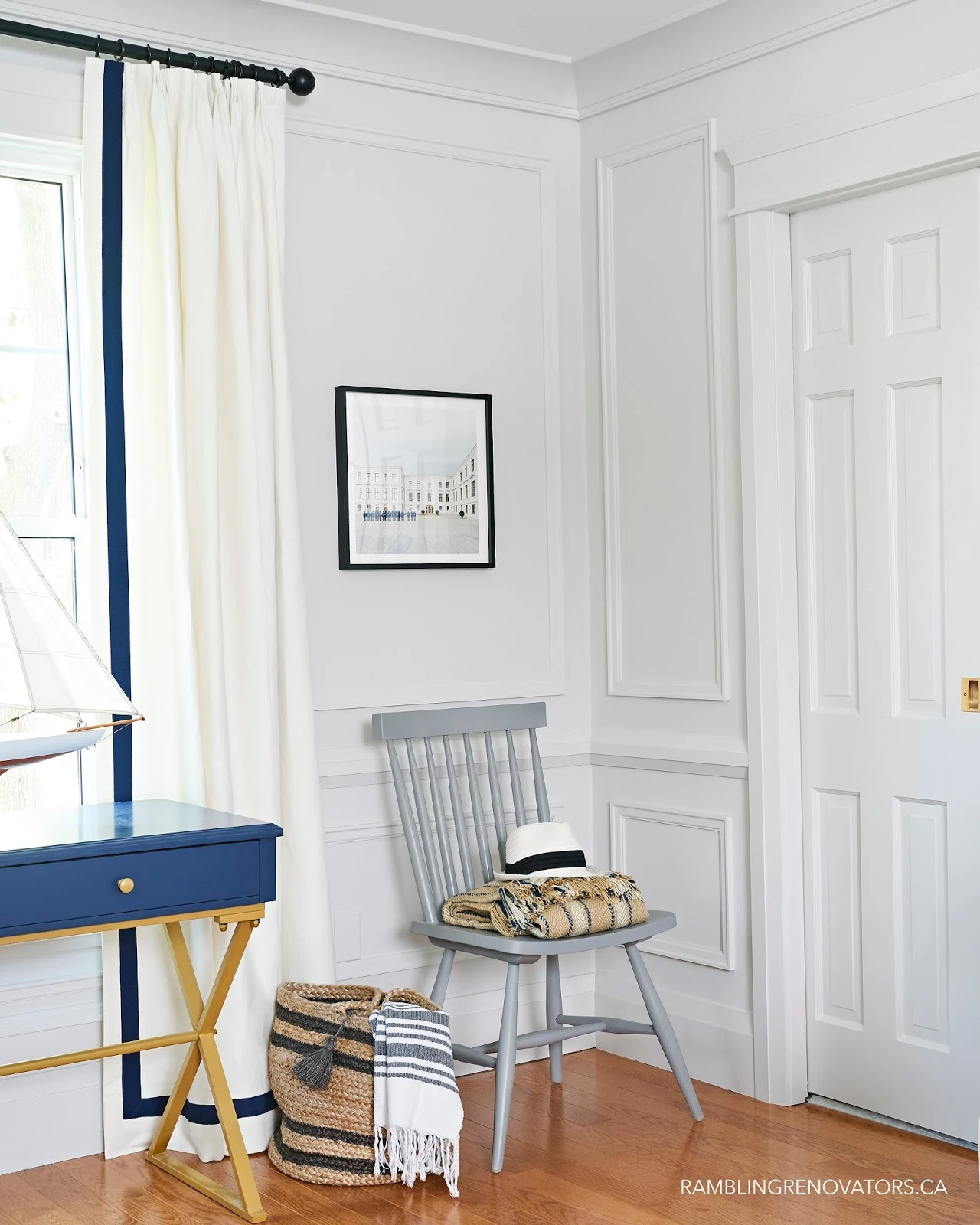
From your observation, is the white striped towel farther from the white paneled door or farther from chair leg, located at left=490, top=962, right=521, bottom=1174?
the white paneled door

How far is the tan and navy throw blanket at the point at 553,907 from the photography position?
3143 millimetres

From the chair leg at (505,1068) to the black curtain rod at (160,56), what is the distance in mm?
2253

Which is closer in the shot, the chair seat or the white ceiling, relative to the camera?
the chair seat

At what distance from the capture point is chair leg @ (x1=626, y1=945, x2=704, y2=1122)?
332cm

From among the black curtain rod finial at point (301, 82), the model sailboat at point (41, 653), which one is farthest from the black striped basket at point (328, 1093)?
the black curtain rod finial at point (301, 82)

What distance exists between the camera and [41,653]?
1.51 metres

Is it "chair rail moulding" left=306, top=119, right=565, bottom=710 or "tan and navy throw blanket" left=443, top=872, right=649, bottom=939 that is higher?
"chair rail moulding" left=306, top=119, right=565, bottom=710

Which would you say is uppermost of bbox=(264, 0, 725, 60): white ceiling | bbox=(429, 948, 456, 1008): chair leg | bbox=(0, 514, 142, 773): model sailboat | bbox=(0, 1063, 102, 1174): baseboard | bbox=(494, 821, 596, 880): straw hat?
bbox=(264, 0, 725, 60): white ceiling

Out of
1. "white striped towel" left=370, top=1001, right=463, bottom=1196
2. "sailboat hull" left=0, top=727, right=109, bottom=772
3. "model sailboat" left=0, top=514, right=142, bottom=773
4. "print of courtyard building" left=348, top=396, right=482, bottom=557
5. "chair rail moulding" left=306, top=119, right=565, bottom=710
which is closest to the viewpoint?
"model sailboat" left=0, top=514, right=142, bottom=773

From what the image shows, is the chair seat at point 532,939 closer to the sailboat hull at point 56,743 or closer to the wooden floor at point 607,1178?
the wooden floor at point 607,1178

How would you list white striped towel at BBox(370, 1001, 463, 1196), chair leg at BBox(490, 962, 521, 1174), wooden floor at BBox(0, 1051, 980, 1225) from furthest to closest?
chair leg at BBox(490, 962, 521, 1174), white striped towel at BBox(370, 1001, 463, 1196), wooden floor at BBox(0, 1051, 980, 1225)

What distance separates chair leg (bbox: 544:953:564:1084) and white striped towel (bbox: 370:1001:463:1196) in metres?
0.69

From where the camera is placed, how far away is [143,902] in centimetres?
273

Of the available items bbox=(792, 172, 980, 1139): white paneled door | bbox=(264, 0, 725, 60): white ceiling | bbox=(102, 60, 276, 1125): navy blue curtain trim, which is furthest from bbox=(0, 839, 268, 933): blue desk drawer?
bbox=(264, 0, 725, 60): white ceiling
